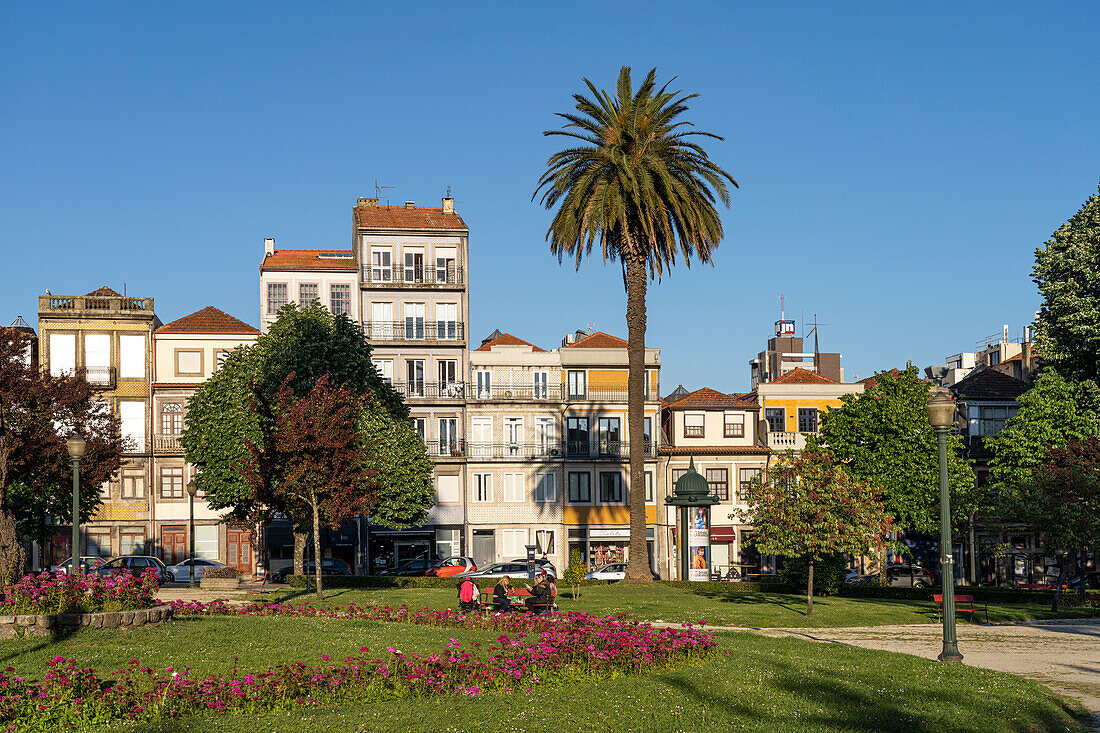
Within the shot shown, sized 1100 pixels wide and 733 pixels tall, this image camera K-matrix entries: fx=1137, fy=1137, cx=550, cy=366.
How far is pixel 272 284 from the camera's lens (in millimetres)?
73750

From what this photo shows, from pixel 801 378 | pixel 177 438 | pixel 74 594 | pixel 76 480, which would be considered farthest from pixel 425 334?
pixel 74 594

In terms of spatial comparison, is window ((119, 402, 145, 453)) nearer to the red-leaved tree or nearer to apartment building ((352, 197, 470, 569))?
apartment building ((352, 197, 470, 569))

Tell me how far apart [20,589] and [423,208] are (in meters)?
61.1

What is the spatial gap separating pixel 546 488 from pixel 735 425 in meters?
13.4

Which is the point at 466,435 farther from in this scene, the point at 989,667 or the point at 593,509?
the point at 989,667

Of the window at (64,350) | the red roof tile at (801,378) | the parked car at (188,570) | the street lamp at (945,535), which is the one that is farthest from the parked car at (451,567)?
the street lamp at (945,535)

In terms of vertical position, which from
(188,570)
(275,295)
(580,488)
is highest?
(275,295)

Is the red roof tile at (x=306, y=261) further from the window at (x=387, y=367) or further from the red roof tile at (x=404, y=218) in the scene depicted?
the window at (x=387, y=367)

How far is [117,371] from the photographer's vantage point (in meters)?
70.3

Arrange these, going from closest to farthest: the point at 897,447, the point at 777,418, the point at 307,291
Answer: the point at 897,447 < the point at 307,291 < the point at 777,418

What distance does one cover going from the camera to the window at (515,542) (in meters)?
71.6

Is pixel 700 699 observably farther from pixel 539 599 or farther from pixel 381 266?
pixel 381 266

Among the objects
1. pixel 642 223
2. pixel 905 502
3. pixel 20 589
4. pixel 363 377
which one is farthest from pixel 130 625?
pixel 905 502

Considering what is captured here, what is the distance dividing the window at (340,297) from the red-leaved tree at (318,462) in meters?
35.0
